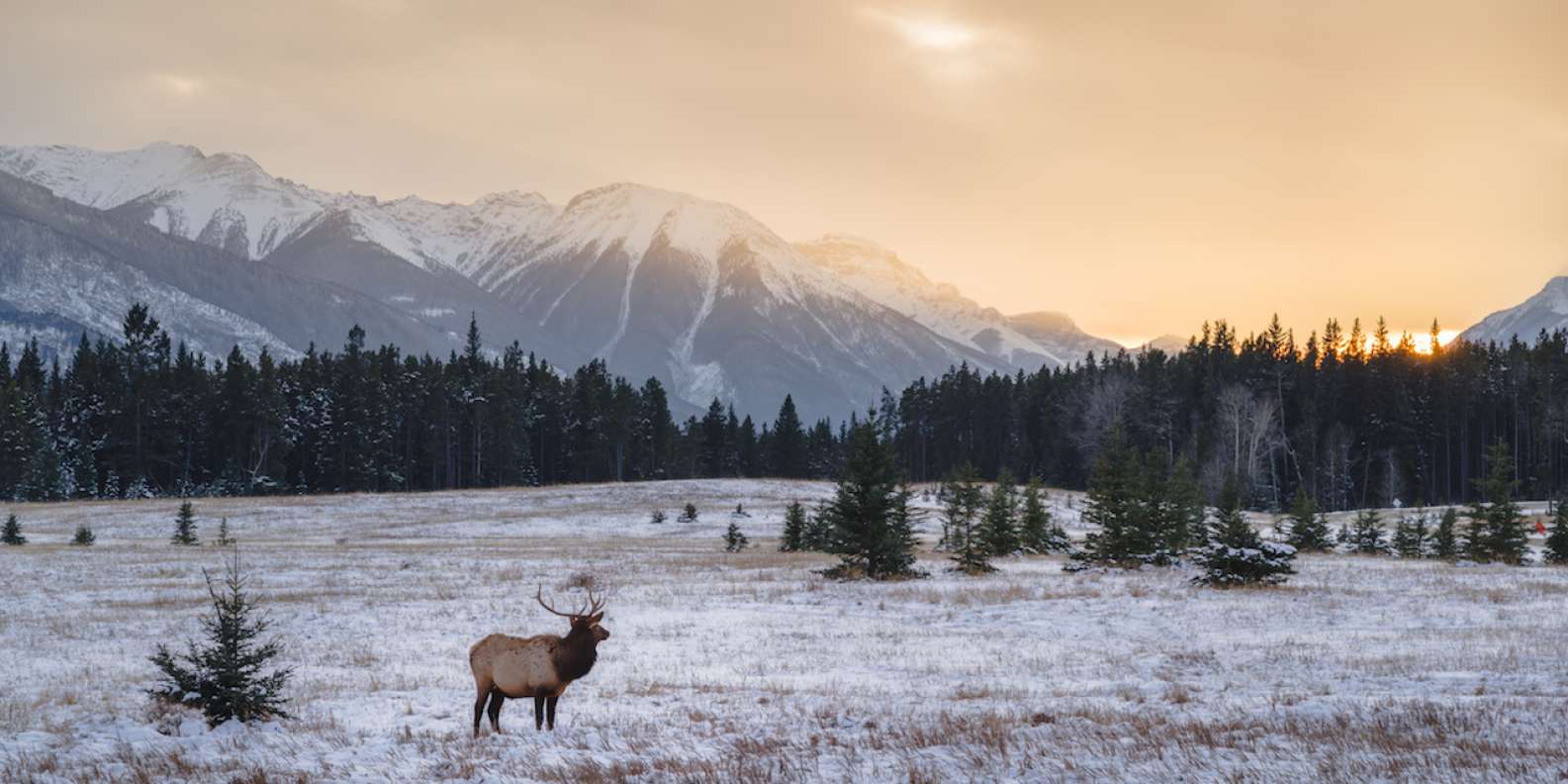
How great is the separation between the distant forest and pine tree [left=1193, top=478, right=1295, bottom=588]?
57288mm

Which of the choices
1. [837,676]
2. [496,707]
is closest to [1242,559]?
[837,676]

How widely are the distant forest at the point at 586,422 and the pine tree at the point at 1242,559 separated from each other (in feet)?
188

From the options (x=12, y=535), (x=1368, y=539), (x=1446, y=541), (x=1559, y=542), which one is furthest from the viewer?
(x=1368, y=539)

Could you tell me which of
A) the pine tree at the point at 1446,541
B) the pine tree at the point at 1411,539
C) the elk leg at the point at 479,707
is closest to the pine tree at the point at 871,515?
the pine tree at the point at 1446,541

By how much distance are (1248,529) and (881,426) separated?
13061 mm

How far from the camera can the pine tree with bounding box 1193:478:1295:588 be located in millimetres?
32031

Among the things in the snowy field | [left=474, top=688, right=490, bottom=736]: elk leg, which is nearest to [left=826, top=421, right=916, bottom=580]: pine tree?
the snowy field

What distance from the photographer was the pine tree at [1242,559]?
32.0 metres

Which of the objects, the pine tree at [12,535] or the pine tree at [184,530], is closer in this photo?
the pine tree at [12,535]

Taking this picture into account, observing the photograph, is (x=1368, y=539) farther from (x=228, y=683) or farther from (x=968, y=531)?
(x=228, y=683)

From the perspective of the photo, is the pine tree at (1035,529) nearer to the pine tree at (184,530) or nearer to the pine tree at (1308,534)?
the pine tree at (1308,534)

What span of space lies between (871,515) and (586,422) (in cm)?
9346

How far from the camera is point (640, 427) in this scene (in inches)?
5281

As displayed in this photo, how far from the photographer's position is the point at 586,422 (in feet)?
416
